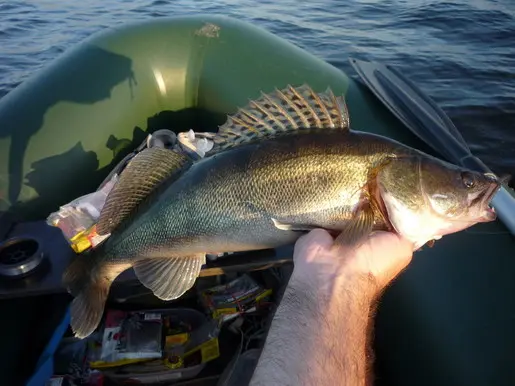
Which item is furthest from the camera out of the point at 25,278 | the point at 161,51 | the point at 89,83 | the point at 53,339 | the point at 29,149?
the point at 161,51

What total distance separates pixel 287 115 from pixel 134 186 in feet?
2.73

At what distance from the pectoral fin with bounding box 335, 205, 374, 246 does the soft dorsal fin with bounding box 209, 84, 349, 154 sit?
41 cm

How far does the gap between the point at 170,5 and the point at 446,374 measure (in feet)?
32.7

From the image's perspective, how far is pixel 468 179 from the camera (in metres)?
2.00

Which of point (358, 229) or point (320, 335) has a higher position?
point (358, 229)

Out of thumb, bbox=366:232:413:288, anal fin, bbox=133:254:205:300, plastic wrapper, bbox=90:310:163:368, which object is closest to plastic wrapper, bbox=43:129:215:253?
anal fin, bbox=133:254:205:300

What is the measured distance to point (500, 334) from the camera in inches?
76.8

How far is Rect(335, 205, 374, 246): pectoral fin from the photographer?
1.90 metres

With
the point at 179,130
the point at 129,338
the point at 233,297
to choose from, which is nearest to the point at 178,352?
the point at 129,338

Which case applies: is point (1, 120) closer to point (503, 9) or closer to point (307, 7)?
point (307, 7)

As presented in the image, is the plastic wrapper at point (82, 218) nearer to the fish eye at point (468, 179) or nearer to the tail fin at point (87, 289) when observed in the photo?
the tail fin at point (87, 289)

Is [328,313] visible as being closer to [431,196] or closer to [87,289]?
[431,196]

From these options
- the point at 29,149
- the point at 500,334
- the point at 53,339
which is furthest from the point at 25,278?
the point at 500,334

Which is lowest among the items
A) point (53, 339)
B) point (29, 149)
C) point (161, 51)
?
point (53, 339)
